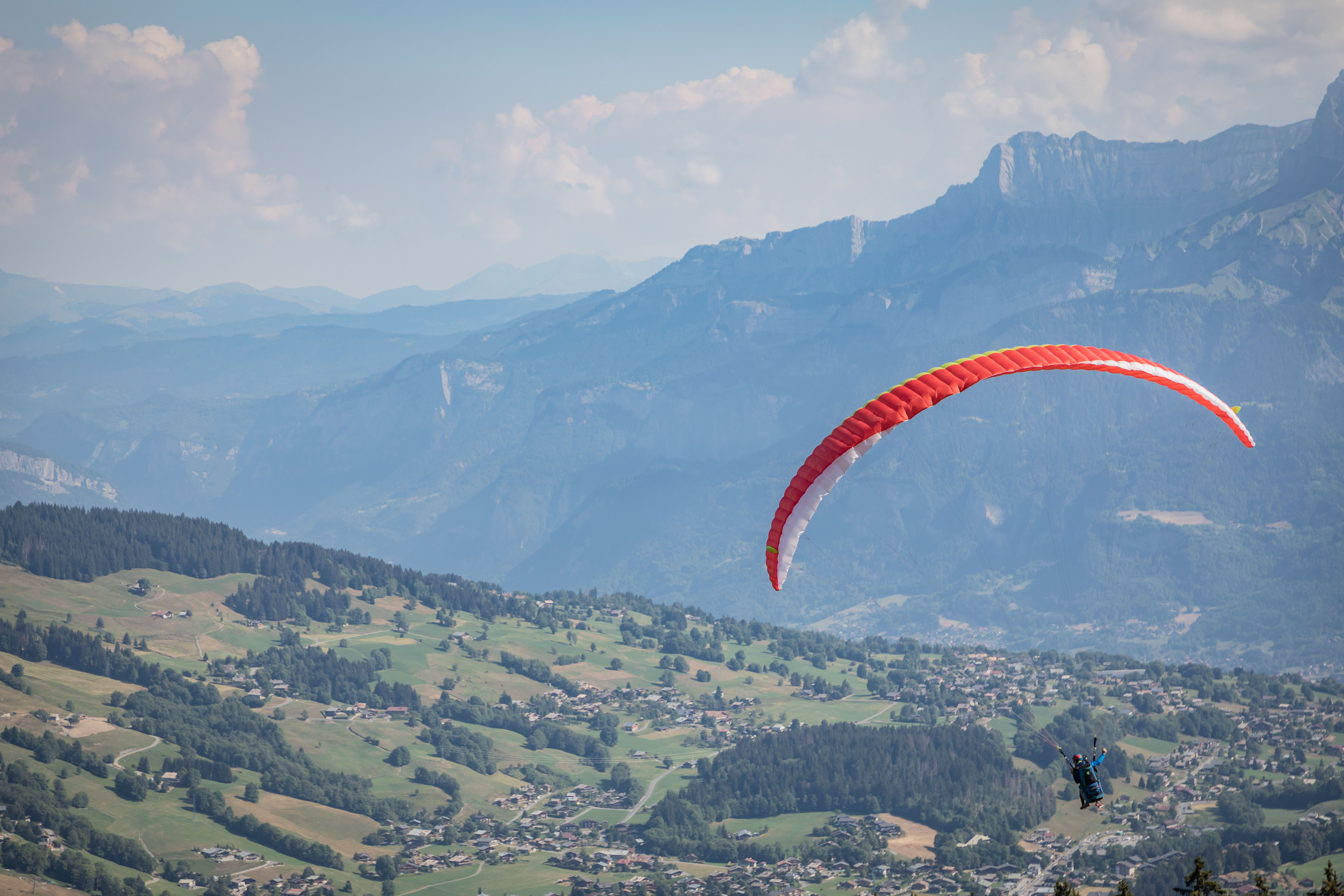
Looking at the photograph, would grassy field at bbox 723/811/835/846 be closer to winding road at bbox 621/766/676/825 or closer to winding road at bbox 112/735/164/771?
winding road at bbox 621/766/676/825

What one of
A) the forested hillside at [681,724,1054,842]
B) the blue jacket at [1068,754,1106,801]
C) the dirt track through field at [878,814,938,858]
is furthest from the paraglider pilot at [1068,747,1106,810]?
the forested hillside at [681,724,1054,842]

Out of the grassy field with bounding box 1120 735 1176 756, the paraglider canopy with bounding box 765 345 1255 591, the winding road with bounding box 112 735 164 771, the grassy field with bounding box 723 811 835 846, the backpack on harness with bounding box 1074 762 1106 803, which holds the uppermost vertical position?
the paraglider canopy with bounding box 765 345 1255 591

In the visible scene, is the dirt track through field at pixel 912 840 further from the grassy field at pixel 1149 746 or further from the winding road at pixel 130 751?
the winding road at pixel 130 751

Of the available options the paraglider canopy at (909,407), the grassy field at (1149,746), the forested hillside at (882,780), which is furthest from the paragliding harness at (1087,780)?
the grassy field at (1149,746)

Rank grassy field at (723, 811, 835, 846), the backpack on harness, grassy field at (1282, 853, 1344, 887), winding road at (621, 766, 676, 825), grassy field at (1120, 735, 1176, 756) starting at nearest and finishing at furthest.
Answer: the backpack on harness < grassy field at (1282, 853, 1344, 887) < grassy field at (723, 811, 835, 846) < winding road at (621, 766, 676, 825) < grassy field at (1120, 735, 1176, 756)

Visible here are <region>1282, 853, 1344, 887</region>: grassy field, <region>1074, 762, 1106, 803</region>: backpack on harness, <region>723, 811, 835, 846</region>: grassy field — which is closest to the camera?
<region>1074, 762, 1106, 803</region>: backpack on harness

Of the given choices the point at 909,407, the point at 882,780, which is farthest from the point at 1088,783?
the point at 882,780
